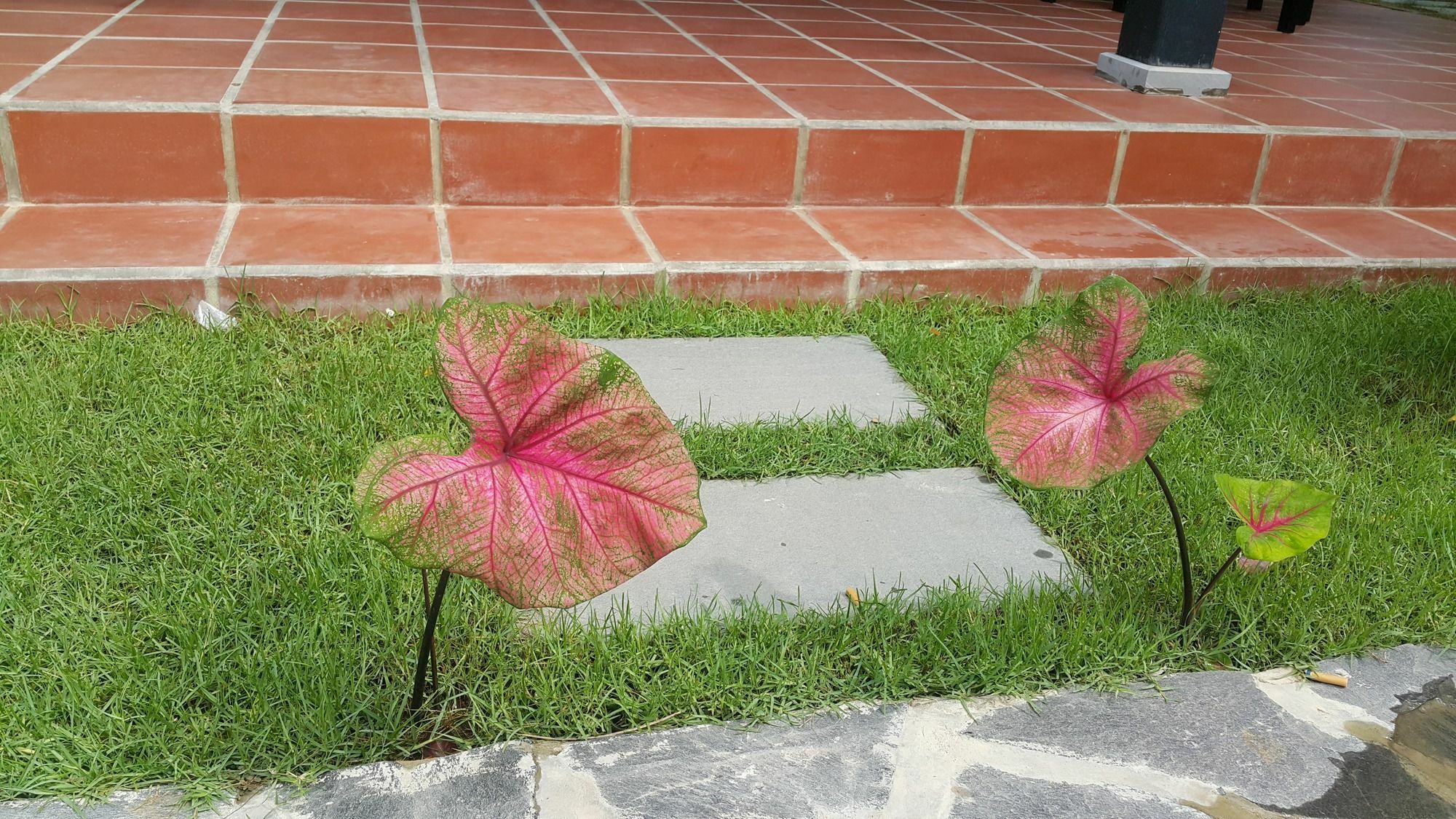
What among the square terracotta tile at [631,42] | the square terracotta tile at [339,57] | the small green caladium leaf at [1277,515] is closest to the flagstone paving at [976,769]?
the small green caladium leaf at [1277,515]

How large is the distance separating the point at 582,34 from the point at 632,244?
163cm

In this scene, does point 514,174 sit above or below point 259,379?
above

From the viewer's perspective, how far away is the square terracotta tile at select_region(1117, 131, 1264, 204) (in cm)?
328

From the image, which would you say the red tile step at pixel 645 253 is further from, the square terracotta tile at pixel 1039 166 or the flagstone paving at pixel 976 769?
the flagstone paving at pixel 976 769

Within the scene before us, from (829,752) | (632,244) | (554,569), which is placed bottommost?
(829,752)

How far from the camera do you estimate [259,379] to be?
83.5 inches

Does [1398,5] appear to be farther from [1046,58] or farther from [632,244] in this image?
[632,244]

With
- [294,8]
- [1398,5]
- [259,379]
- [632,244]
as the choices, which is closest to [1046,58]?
[632,244]

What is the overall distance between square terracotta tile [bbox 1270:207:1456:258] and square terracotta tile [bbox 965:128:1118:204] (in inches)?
23.8

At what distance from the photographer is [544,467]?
44.2 inches

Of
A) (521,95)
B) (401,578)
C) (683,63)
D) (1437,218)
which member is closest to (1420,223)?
(1437,218)

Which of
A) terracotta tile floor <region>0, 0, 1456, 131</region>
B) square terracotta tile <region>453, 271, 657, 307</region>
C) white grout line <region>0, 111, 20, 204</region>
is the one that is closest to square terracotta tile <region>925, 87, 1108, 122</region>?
terracotta tile floor <region>0, 0, 1456, 131</region>

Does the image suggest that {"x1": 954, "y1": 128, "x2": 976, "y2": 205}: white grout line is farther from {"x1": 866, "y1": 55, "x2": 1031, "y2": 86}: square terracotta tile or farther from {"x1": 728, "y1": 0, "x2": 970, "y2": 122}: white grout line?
{"x1": 866, "y1": 55, "x2": 1031, "y2": 86}: square terracotta tile

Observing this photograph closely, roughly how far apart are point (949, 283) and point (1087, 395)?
1384 mm
